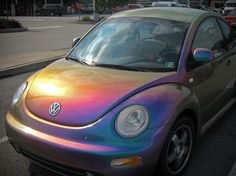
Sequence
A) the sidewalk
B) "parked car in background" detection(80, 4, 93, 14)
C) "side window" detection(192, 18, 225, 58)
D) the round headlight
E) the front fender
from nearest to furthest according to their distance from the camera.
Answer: the round headlight < the front fender < "side window" detection(192, 18, 225, 58) < the sidewalk < "parked car in background" detection(80, 4, 93, 14)

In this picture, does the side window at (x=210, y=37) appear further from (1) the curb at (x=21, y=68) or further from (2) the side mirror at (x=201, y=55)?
(1) the curb at (x=21, y=68)

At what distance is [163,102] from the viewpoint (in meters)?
3.16

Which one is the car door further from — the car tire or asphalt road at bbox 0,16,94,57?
asphalt road at bbox 0,16,94,57

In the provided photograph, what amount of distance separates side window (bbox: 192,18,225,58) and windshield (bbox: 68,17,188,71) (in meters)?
0.21

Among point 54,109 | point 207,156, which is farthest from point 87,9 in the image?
point 54,109

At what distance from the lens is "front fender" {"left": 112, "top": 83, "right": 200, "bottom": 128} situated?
3.06 metres

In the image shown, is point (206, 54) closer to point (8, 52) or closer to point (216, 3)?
point (8, 52)

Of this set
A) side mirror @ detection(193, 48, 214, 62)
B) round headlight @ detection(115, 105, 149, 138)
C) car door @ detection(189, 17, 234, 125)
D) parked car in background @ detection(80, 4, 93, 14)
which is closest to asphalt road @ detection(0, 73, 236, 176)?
car door @ detection(189, 17, 234, 125)

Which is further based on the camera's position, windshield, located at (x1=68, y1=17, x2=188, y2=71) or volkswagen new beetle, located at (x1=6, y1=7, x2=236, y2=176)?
windshield, located at (x1=68, y1=17, x2=188, y2=71)

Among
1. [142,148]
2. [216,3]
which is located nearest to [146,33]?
[142,148]

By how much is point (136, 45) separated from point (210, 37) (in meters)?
0.99

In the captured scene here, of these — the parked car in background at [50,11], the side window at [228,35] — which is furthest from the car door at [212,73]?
the parked car in background at [50,11]

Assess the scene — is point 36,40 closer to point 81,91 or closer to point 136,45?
point 136,45

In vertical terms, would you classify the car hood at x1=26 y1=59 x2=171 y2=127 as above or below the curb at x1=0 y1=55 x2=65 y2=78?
above
